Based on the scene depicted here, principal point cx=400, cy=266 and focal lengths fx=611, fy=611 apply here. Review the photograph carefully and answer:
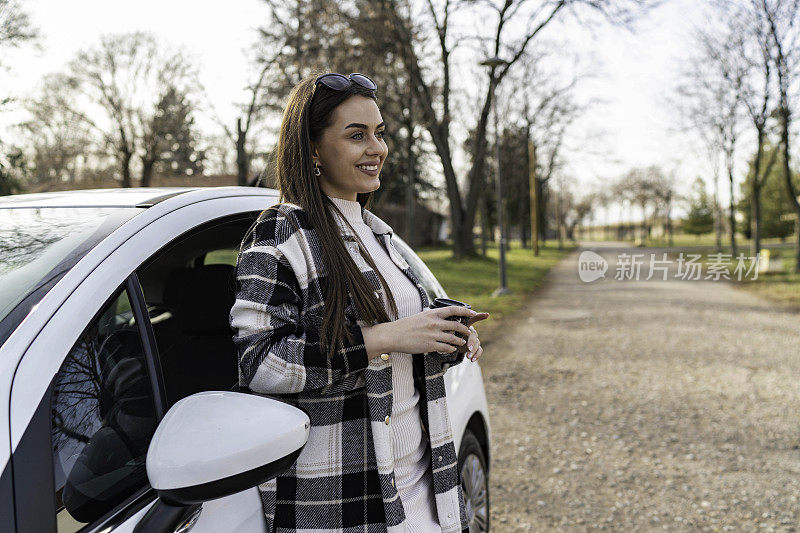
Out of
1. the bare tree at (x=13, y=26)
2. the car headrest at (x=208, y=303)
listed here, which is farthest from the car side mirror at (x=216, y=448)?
the bare tree at (x=13, y=26)

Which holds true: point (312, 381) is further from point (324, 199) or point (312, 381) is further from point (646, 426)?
point (646, 426)

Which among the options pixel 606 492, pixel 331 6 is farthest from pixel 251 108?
pixel 606 492

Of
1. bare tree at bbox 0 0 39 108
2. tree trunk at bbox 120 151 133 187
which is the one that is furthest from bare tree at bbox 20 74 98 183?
bare tree at bbox 0 0 39 108

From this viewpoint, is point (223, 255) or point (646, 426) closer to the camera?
point (223, 255)

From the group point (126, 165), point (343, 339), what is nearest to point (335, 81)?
point (343, 339)

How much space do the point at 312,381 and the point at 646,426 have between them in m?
4.64

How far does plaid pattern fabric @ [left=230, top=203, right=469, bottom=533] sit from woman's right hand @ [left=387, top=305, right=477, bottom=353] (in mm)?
91

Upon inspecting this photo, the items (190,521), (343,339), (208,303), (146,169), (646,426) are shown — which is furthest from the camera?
(146,169)

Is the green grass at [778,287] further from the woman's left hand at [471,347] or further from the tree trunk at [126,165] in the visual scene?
the tree trunk at [126,165]

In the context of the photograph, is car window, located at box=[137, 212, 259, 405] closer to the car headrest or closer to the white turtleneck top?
the car headrest

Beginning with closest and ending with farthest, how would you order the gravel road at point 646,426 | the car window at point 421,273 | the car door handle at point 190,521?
1. the car door handle at point 190,521
2. the car window at point 421,273
3. the gravel road at point 646,426

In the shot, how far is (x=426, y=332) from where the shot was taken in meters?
1.51

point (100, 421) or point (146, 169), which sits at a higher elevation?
point (146, 169)

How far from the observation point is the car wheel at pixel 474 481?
2846 millimetres
